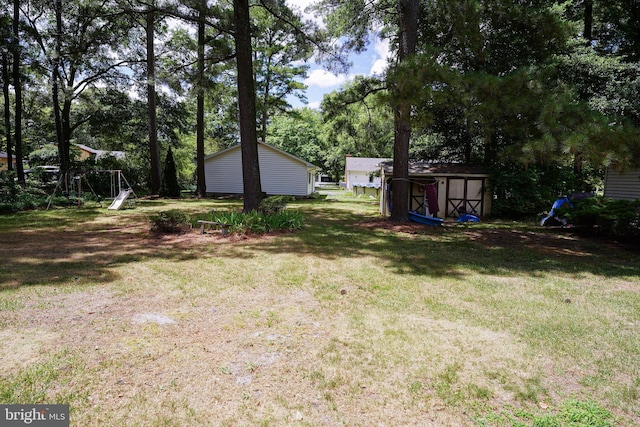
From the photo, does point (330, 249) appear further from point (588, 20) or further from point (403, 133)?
point (588, 20)

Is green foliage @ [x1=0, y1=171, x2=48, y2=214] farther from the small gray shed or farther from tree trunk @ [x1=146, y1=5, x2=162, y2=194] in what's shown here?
the small gray shed

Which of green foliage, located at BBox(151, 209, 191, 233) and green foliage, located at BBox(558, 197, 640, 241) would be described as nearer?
green foliage, located at BBox(558, 197, 640, 241)

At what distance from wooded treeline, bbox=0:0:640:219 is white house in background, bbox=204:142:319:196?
6.53 ft

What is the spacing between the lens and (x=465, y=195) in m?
14.8

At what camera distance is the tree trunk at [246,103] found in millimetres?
10203

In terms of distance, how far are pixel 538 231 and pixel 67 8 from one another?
1811cm

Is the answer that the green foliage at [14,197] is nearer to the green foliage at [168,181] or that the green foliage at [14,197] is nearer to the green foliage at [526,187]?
the green foliage at [168,181]

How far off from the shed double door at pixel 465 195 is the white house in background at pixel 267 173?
10.5 metres

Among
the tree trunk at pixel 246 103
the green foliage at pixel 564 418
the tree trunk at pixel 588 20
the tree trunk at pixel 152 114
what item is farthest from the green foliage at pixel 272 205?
the tree trunk at pixel 588 20

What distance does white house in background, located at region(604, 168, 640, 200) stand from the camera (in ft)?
38.7

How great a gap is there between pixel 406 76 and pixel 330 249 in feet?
13.0

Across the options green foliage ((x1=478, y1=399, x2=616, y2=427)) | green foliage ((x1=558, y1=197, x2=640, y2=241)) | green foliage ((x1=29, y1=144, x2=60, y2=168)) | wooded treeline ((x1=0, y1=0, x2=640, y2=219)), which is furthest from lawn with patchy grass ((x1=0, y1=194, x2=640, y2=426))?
green foliage ((x1=29, y1=144, x2=60, y2=168))

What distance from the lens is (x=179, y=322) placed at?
367cm

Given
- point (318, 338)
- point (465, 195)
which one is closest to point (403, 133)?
point (465, 195)
